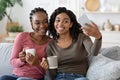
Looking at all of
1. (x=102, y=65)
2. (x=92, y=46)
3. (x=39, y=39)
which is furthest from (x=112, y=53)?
(x=39, y=39)

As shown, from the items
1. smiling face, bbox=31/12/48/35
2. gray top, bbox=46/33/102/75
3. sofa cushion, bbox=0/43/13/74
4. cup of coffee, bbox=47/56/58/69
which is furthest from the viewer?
sofa cushion, bbox=0/43/13/74

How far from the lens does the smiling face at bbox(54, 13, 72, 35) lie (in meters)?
1.97

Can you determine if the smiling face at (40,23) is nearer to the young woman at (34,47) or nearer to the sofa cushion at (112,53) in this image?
the young woman at (34,47)

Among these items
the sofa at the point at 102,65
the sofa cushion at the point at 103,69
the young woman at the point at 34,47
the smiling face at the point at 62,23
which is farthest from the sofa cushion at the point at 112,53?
the young woman at the point at 34,47

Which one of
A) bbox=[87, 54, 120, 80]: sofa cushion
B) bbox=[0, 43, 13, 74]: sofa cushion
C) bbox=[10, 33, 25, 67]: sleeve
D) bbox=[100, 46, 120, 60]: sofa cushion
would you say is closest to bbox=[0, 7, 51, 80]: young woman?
bbox=[10, 33, 25, 67]: sleeve

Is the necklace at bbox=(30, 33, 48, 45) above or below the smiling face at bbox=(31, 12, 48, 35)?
below

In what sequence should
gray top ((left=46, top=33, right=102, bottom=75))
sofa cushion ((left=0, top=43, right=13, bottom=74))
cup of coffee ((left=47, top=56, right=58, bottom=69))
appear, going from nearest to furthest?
1. cup of coffee ((left=47, top=56, right=58, bottom=69))
2. gray top ((left=46, top=33, right=102, bottom=75))
3. sofa cushion ((left=0, top=43, right=13, bottom=74))

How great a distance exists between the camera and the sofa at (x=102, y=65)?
5.92 ft

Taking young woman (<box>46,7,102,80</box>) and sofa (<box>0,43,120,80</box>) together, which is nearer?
sofa (<box>0,43,120,80</box>)

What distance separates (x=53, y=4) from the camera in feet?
14.8

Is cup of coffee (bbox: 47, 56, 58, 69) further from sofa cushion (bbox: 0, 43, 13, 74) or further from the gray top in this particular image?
sofa cushion (bbox: 0, 43, 13, 74)

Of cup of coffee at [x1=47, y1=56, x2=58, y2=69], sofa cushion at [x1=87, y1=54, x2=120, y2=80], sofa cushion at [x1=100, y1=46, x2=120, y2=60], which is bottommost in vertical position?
sofa cushion at [x1=87, y1=54, x2=120, y2=80]

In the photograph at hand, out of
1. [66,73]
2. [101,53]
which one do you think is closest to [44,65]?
[66,73]

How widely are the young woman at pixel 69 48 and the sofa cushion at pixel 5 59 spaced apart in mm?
536
